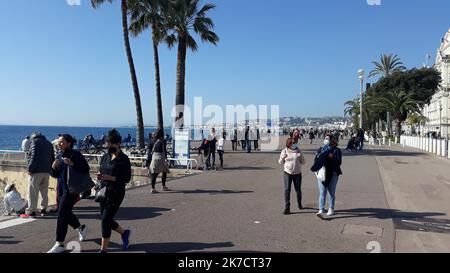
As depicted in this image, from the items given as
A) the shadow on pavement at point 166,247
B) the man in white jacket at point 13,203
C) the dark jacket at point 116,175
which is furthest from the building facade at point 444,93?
the dark jacket at point 116,175

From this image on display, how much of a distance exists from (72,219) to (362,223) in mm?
4980

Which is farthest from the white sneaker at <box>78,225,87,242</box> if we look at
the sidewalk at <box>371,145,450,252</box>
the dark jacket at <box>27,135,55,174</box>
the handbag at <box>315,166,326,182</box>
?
the sidewalk at <box>371,145,450,252</box>

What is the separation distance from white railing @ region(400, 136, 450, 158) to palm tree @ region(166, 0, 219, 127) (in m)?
15.5

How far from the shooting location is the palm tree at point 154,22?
23438 mm

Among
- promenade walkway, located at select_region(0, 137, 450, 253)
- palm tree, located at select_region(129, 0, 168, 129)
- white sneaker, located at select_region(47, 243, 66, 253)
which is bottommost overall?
promenade walkway, located at select_region(0, 137, 450, 253)

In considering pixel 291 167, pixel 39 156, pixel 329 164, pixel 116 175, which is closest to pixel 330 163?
pixel 329 164

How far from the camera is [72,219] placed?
5.44 meters

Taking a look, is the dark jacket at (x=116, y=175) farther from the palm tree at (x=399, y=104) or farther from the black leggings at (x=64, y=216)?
the palm tree at (x=399, y=104)

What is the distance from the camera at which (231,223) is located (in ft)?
22.3

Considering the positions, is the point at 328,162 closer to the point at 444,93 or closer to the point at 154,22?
the point at 154,22

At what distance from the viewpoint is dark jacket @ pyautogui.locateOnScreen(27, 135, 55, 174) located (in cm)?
729

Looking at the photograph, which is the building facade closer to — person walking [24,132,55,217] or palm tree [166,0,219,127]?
palm tree [166,0,219,127]
